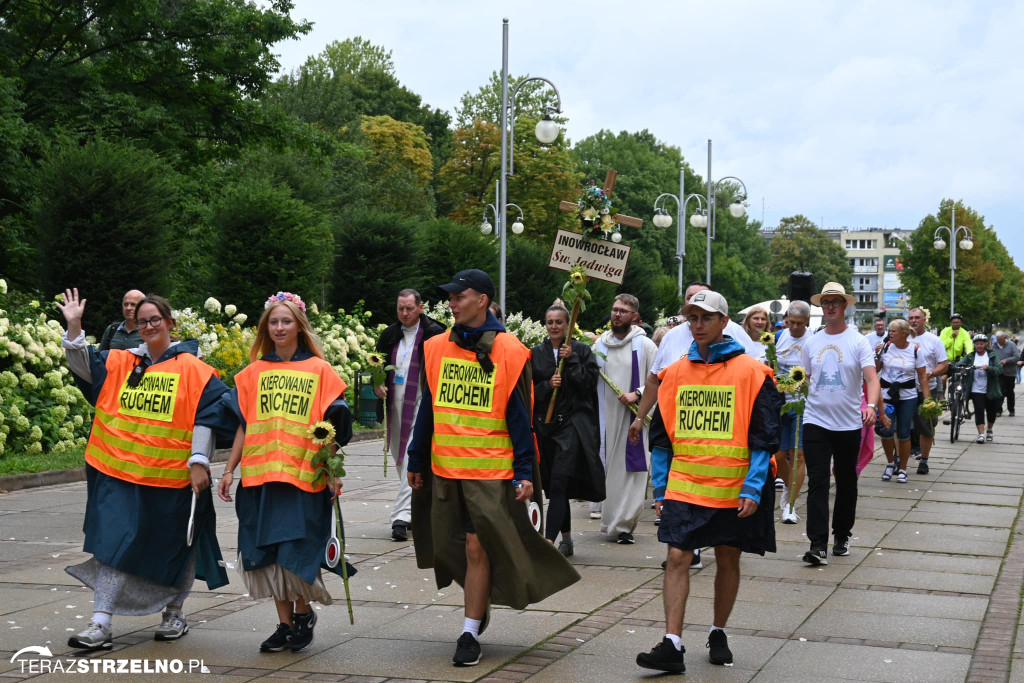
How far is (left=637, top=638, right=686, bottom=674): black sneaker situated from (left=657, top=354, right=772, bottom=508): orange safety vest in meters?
0.67

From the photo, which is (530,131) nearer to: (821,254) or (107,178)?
(107,178)

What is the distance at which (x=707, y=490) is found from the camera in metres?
5.89

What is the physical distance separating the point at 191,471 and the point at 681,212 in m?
42.5

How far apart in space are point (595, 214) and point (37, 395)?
8.45 metres

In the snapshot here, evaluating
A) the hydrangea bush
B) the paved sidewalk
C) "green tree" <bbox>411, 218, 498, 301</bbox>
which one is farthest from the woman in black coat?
"green tree" <bbox>411, 218, 498, 301</bbox>

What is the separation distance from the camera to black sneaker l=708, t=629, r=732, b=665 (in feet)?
19.6

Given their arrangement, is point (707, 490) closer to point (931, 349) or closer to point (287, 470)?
point (287, 470)

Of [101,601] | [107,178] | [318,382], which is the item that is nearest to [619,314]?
[318,382]

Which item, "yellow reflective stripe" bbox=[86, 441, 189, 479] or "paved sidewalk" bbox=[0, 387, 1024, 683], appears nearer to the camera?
"paved sidewalk" bbox=[0, 387, 1024, 683]

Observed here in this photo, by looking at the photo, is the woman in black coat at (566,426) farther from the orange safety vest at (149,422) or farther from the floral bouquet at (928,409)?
the floral bouquet at (928,409)

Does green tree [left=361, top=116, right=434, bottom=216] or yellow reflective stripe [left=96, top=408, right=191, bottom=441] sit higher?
green tree [left=361, top=116, right=434, bottom=216]

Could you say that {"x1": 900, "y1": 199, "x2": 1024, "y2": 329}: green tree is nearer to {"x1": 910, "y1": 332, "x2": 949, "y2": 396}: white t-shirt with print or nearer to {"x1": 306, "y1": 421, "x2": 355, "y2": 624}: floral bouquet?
{"x1": 910, "y1": 332, "x2": 949, "y2": 396}: white t-shirt with print

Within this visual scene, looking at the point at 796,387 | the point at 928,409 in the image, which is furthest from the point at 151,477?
the point at 928,409

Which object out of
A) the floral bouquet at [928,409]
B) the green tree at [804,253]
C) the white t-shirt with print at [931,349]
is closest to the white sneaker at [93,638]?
the floral bouquet at [928,409]
